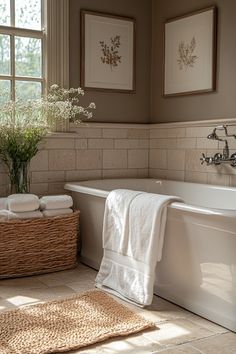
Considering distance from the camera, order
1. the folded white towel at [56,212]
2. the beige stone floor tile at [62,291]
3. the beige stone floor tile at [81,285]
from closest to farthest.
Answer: the beige stone floor tile at [62,291] → the beige stone floor tile at [81,285] → the folded white towel at [56,212]

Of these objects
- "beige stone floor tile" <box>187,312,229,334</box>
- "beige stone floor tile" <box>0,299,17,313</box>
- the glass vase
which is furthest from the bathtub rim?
"beige stone floor tile" <box>0,299,17,313</box>

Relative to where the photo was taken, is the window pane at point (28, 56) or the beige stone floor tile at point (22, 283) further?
the window pane at point (28, 56)

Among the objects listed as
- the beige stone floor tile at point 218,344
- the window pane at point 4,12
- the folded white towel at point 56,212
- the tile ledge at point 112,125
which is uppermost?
the window pane at point 4,12

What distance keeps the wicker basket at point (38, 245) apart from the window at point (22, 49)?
113cm

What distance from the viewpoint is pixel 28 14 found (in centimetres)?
393

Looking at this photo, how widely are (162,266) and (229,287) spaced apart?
21.2 inches

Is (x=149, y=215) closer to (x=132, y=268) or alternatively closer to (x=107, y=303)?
(x=132, y=268)

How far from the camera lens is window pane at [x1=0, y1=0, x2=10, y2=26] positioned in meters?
3.80

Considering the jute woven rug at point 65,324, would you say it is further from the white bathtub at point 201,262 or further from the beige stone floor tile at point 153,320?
the white bathtub at point 201,262

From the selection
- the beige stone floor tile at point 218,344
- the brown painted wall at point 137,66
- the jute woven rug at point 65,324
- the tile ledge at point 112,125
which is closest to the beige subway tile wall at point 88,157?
the tile ledge at point 112,125

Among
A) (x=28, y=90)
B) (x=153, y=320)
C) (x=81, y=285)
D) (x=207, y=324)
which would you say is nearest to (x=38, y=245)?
(x=81, y=285)

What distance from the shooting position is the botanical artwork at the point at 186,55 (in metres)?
4.00

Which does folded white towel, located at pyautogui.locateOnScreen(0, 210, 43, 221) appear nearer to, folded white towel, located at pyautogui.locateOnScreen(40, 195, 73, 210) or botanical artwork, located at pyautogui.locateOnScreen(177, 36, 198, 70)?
folded white towel, located at pyautogui.locateOnScreen(40, 195, 73, 210)

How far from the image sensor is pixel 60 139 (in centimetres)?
404
